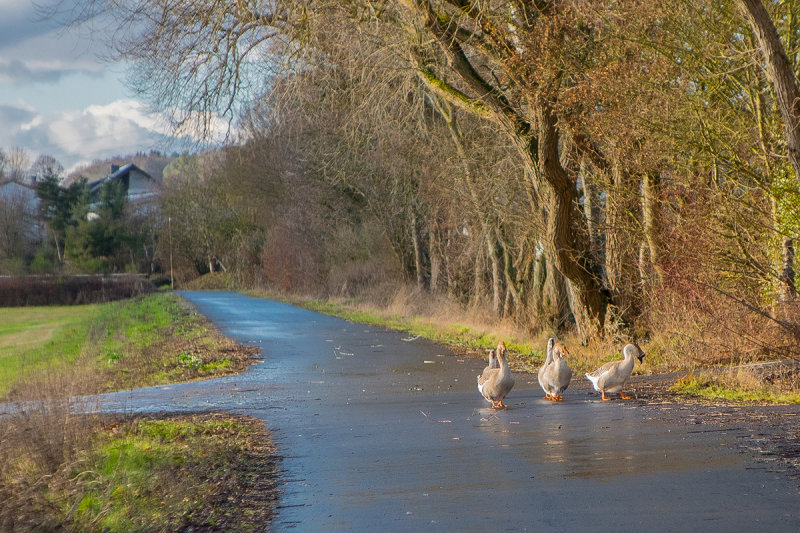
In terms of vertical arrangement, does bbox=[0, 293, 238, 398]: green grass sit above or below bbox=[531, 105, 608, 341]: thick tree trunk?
below

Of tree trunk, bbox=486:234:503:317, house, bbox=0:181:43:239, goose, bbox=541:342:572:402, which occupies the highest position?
house, bbox=0:181:43:239

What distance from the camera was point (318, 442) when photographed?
1028 cm

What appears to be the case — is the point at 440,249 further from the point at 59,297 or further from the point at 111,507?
the point at 59,297

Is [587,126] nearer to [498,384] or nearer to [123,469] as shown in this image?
[498,384]

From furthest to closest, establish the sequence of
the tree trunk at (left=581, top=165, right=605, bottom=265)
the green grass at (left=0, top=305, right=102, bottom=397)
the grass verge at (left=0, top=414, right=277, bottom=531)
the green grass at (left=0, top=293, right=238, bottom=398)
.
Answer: the green grass at (left=0, top=305, right=102, bottom=397), the tree trunk at (left=581, top=165, right=605, bottom=265), the green grass at (left=0, top=293, right=238, bottom=398), the grass verge at (left=0, top=414, right=277, bottom=531)

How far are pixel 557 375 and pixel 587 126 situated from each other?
20.1 ft

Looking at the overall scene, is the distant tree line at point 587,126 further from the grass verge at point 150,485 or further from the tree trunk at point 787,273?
the grass verge at point 150,485

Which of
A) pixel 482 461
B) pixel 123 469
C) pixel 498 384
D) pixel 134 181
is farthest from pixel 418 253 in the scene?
pixel 134 181

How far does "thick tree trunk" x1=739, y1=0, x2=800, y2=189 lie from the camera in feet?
34.0

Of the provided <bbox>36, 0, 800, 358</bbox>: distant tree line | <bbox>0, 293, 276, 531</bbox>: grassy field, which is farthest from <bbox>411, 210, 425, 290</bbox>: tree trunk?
<bbox>0, 293, 276, 531</bbox>: grassy field

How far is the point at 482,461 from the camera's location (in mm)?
8844

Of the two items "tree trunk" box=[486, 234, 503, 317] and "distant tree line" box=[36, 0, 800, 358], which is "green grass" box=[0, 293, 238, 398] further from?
"tree trunk" box=[486, 234, 503, 317]

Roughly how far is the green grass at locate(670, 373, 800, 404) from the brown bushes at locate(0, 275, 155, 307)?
53999mm

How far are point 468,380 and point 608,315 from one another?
4.59 m
